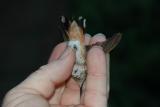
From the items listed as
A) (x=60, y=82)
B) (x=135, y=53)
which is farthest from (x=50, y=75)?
(x=135, y=53)

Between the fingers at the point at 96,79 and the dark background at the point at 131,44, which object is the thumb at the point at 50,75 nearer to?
the fingers at the point at 96,79

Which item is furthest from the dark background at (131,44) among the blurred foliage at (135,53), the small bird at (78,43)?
the small bird at (78,43)

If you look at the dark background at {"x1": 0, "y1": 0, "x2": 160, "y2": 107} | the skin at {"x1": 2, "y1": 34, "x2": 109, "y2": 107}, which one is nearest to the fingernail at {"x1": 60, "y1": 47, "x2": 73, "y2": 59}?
the skin at {"x1": 2, "y1": 34, "x2": 109, "y2": 107}

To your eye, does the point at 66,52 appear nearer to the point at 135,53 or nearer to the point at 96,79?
the point at 96,79

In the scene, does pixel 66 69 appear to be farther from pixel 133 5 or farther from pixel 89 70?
pixel 133 5

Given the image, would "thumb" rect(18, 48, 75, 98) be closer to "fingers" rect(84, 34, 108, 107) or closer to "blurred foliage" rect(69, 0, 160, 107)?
"fingers" rect(84, 34, 108, 107)

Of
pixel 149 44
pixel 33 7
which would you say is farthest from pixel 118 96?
pixel 33 7
